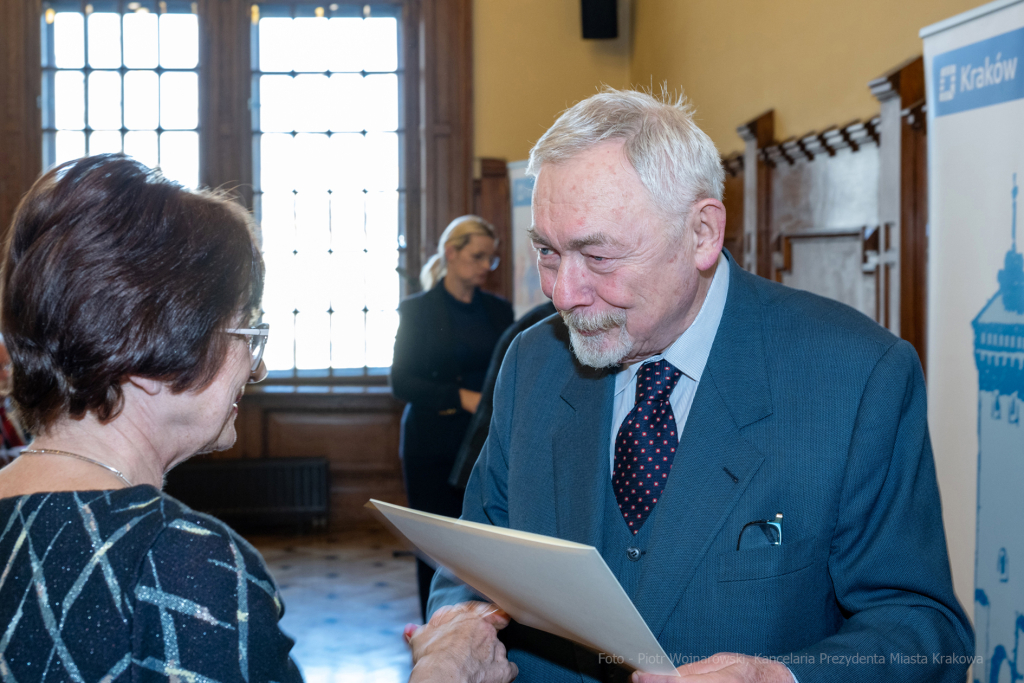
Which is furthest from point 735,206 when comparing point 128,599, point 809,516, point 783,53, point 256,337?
point 128,599

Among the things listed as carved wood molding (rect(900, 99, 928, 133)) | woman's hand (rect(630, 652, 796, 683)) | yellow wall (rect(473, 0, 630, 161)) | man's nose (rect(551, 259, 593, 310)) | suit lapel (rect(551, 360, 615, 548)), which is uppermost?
yellow wall (rect(473, 0, 630, 161))

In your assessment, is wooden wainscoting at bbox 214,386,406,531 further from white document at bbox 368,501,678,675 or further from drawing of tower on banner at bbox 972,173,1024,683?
white document at bbox 368,501,678,675

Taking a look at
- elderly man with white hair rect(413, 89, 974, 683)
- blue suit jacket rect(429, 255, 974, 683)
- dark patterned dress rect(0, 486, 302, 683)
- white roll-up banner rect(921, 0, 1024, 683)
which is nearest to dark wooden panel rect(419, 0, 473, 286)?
white roll-up banner rect(921, 0, 1024, 683)

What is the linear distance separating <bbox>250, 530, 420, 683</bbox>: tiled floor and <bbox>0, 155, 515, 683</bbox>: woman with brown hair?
2.58 m

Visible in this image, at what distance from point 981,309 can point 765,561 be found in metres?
1.27

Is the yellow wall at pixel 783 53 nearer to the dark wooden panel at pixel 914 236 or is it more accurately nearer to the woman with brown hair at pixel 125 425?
the dark wooden panel at pixel 914 236

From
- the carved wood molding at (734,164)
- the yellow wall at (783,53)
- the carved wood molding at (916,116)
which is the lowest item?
the carved wood molding at (916,116)

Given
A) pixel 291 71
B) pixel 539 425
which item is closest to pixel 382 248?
pixel 291 71

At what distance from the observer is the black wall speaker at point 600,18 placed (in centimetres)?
687

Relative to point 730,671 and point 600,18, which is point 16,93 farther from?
point 730,671

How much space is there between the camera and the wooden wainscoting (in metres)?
7.06

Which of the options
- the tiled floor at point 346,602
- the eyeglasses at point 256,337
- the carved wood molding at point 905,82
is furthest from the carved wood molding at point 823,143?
the tiled floor at point 346,602

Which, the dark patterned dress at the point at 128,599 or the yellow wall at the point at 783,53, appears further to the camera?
the yellow wall at the point at 783,53

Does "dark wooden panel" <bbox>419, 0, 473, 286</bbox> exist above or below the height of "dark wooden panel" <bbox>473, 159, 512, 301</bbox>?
above
